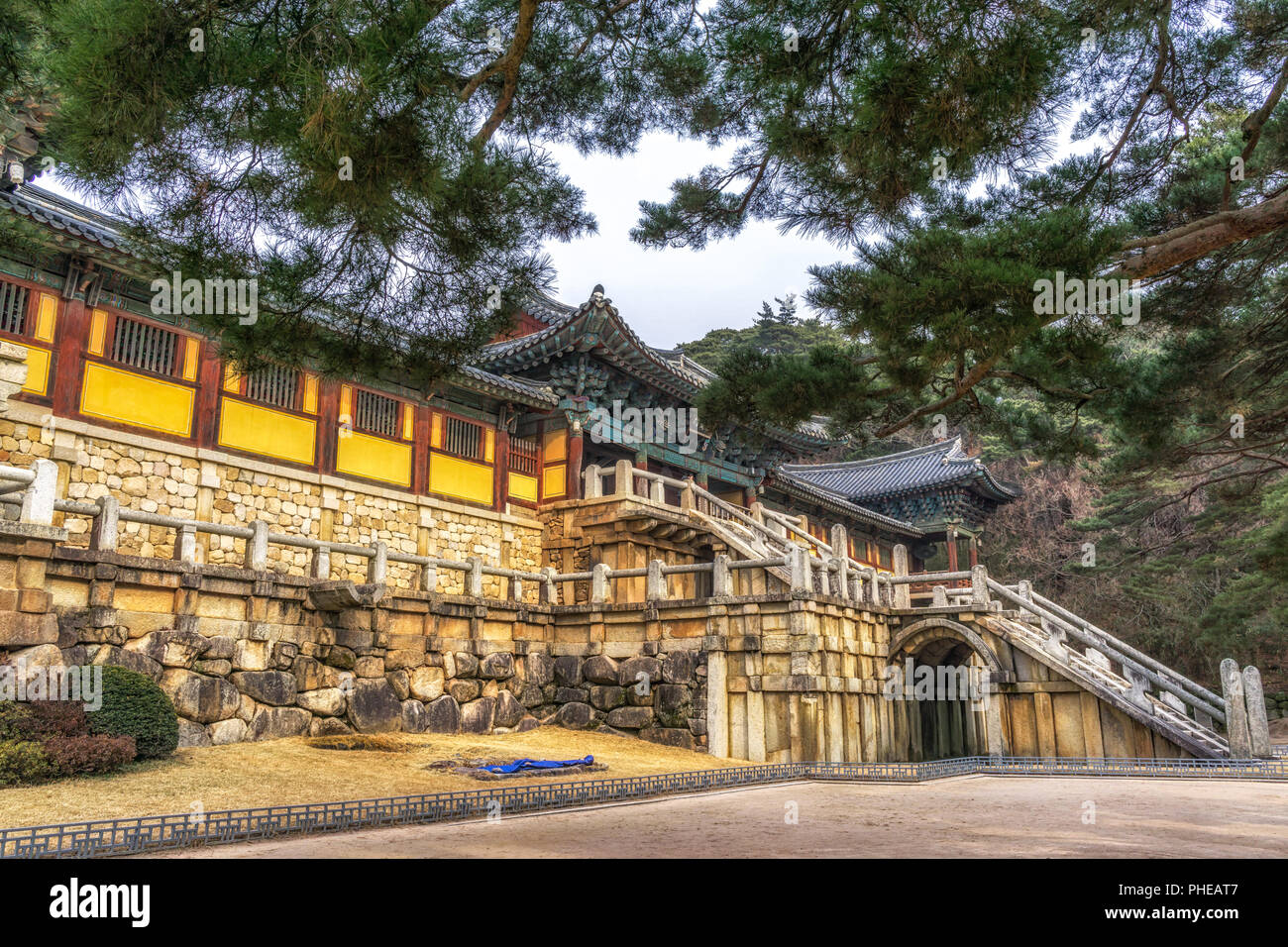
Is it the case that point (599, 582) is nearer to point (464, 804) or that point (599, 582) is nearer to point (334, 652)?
point (334, 652)

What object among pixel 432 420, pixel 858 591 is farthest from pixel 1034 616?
pixel 432 420

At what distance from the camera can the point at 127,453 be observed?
13039 mm

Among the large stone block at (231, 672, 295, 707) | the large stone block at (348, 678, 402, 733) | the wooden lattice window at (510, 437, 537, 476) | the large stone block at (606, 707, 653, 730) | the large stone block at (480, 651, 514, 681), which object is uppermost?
the wooden lattice window at (510, 437, 537, 476)

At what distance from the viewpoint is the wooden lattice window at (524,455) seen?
63.7 feet

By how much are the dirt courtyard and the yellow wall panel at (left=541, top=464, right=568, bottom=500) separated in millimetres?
10522

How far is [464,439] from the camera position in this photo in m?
18.3

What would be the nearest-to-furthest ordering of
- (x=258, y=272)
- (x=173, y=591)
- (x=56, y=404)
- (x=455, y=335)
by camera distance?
(x=258, y=272), (x=455, y=335), (x=173, y=591), (x=56, y=404)

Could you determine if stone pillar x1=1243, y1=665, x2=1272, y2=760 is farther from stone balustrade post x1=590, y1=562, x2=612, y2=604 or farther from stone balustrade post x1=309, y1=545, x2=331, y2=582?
stone balustrade post x1=309, y1=545, x2=331, y2=582

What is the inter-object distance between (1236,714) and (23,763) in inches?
578

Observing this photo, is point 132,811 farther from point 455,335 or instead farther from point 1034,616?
point 1034,616

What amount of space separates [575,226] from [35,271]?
857 centimetres

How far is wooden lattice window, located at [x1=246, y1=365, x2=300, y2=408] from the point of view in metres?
14.7

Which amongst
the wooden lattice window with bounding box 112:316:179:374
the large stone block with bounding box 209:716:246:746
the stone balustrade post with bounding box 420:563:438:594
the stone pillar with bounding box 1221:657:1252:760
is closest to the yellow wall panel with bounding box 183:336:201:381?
the wooden lattice window with bounding box 112:316:179:374

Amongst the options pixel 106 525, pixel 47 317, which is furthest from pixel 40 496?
pixel 47 317
